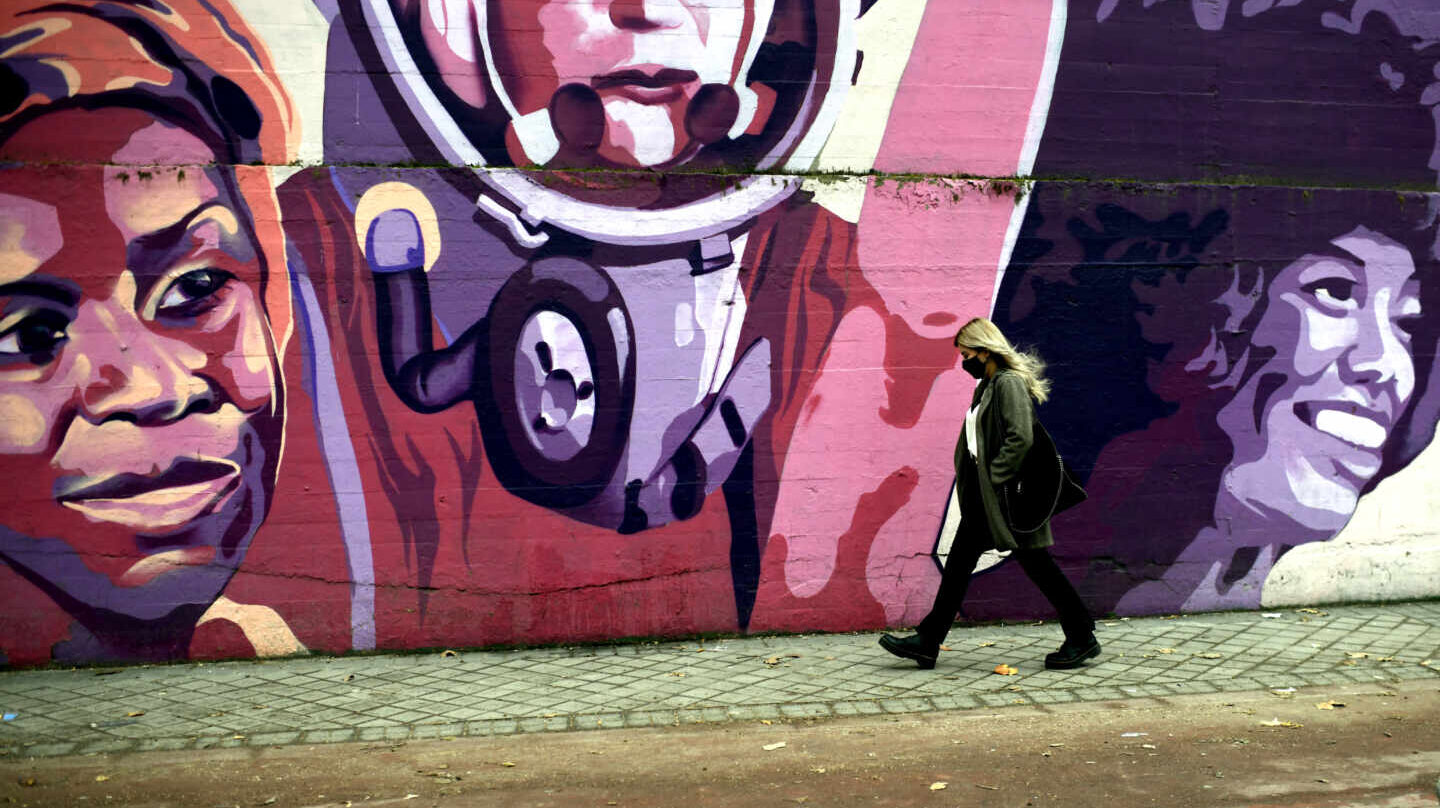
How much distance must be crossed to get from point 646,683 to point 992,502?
199cm

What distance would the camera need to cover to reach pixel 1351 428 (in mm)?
7836

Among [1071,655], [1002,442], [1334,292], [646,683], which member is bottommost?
[646,683]

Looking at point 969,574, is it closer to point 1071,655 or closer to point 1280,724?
point 1071,655

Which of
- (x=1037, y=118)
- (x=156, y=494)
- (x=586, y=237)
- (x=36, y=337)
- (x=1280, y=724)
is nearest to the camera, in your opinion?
(x=1280, y=724)

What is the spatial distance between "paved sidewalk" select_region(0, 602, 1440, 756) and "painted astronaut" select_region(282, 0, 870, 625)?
86cm

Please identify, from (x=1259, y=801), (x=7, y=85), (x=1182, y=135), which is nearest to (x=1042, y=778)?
(x=1259, y=801)

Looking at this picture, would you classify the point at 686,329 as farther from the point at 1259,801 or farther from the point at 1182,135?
the point at 1259,801

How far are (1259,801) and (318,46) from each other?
19.4 ft

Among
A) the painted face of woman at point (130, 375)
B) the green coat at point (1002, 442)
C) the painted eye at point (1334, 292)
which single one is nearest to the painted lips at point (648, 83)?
the painted face of woman at point (130, 375)

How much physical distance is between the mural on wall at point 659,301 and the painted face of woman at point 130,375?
2cm

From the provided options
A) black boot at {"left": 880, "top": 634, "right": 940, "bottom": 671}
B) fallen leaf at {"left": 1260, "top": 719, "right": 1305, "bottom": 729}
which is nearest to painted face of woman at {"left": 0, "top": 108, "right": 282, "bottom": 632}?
black boot at {"left": 880, "top": 634, "right": 940, "bottom": 671}

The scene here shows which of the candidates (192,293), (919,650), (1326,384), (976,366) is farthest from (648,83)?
(1326,384)

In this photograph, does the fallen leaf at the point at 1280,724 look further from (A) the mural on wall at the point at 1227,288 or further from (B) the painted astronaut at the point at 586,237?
(B) the painted astronaut at the point at 586,237

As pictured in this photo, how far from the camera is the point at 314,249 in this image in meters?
6.84
